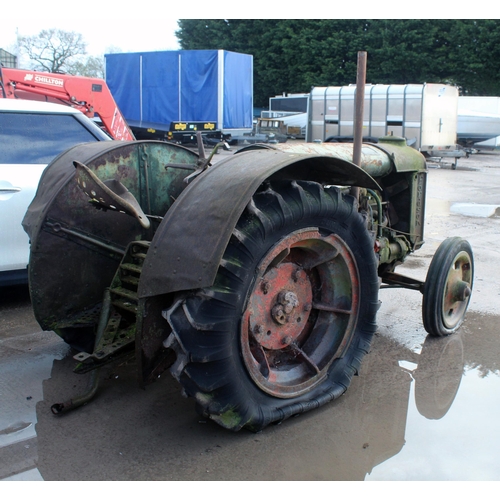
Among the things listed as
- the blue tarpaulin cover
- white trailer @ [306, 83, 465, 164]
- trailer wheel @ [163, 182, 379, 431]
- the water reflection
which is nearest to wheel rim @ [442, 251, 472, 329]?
the water reflection

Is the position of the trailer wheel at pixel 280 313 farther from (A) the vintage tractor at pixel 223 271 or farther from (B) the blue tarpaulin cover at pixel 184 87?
(B) the blue tarpaulin cover at pixel 184 87

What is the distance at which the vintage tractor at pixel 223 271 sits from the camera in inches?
100

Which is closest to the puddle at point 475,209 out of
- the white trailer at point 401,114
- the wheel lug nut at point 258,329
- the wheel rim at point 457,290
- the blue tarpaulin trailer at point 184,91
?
the wheel rim at point 457,290

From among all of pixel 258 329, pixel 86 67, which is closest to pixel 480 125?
pixel 258 329

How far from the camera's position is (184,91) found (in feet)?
67.5

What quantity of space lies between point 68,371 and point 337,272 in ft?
5.99

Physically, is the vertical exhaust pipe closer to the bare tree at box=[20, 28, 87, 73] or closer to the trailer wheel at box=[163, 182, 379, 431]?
the trailer wheel at box=[163, 182, 379, 431]

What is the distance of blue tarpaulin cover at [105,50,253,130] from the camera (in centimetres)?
2022

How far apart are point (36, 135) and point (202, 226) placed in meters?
3.01

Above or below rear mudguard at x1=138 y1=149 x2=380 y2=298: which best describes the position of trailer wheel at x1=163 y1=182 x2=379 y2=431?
below

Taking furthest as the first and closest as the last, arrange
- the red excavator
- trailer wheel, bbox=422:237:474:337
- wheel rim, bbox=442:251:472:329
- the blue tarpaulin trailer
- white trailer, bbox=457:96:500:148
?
1. white trailer, bbox=457:96:500:148
2. the blue tarpaulin trailer
3. the red excavator
4. wheel rim, bbox=442:251:472:329
5. trailer wheel, bbox=422:237:474:337

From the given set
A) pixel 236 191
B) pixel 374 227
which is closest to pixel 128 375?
pixel 236 191

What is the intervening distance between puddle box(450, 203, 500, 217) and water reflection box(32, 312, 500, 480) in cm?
667
